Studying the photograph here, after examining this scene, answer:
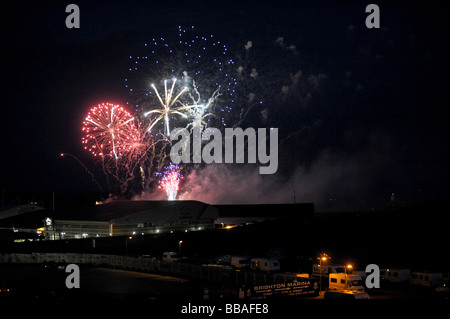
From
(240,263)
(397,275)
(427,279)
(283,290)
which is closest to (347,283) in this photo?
(283,290)

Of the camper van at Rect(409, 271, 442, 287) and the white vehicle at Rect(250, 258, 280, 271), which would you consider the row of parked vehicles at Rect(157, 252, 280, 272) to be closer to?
the white vehicle at Rect(250, 258, 280, 271)

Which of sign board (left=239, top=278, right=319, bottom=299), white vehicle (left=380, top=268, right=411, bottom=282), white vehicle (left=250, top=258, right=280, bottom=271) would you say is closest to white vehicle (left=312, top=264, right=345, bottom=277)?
white vehicle (left=380, top=268, right=411, bottom=282)

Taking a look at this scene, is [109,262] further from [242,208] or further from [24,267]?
[242,208]

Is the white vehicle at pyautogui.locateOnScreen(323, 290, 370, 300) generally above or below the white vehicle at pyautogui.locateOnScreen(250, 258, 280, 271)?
above

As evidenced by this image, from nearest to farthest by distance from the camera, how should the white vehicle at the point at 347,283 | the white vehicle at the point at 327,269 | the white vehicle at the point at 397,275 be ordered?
1. the white vehicle at the point at 347,283
2. the white vehicle at the point at 397,275
3. the white vehicle at the point at 327,269

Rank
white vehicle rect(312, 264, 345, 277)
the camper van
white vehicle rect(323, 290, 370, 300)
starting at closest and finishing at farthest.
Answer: white vehicle rect(323, 290, 370, 300), the camper van, white vehicle rect(312, 264, 345, 277)

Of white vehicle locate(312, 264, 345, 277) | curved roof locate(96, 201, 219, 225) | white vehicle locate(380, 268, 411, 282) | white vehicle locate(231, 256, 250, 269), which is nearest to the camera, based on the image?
white vehicle locate(380, 268, 411, 282)

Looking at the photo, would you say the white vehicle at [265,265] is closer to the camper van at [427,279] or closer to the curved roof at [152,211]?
the camper van at [427,279]

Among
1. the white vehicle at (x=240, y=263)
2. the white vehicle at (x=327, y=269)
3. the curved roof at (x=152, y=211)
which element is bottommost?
the white vehicle at (x=240, y=263)

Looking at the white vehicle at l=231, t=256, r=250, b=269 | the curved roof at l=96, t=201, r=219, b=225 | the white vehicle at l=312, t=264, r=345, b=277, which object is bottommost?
the white vehicle at l=231, t=256, r=250, b=269

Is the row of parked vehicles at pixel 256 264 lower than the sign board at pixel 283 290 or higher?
lower

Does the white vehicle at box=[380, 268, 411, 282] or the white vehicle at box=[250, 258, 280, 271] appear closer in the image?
the white vehicle at box=[380, 268, 411, 282]

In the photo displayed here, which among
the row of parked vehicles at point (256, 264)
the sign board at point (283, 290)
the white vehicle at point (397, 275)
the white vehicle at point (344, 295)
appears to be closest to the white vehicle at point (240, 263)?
the row of parked vehicles at point (256, 264)
